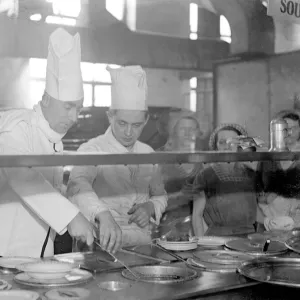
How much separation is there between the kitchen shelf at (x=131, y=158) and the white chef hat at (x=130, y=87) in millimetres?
763

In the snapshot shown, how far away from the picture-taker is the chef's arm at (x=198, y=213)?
138 inches

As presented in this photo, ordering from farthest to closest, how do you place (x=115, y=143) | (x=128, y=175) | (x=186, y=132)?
(x=186, y=132), (x=115, y=143), (x=128, y=175)

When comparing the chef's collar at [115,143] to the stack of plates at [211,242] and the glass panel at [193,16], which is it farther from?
the glass panel at [193,16]

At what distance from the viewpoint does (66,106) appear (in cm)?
206

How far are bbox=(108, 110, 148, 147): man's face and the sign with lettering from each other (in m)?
1.70

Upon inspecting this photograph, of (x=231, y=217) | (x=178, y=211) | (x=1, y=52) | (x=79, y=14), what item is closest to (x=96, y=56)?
(x=79, y=14)

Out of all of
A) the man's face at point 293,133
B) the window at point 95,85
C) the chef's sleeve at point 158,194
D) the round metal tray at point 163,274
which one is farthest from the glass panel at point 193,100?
the round metal tray at point 163,274

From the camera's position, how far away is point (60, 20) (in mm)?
4117

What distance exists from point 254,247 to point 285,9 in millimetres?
2399

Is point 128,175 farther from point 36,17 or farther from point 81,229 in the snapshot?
point 36,17

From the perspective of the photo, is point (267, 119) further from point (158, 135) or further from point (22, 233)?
point (22, 233)

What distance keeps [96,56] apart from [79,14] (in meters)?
0.35

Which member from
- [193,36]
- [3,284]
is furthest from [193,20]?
[3,284]

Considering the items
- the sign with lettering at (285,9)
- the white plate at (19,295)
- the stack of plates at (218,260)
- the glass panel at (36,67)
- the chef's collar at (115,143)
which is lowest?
the white plate at (19,295)
